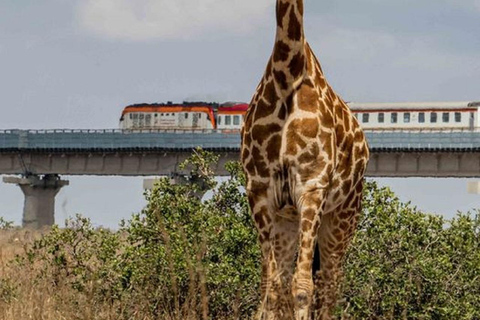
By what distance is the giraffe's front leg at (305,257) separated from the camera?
816 cm

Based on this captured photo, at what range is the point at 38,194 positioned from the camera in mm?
72625

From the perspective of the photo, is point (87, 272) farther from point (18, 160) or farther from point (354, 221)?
point (18, 160)

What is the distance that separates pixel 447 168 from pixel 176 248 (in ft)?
163

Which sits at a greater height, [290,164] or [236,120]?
[236,120]

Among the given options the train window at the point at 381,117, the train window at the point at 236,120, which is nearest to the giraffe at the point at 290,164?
the train window at the point at 381,117

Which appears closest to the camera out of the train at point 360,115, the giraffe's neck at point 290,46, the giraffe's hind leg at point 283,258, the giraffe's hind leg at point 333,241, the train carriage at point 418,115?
the giraffe's hind leg at point 283,258

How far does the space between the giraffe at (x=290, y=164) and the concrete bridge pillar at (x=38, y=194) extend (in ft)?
212

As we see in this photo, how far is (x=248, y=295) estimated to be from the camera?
13.2 metres

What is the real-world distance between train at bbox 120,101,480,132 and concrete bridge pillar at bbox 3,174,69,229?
9785mm

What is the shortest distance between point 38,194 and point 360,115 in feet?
85.6

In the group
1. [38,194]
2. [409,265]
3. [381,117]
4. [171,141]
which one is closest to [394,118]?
[381,117]

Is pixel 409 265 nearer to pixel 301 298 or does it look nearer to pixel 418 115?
pixel 301 298

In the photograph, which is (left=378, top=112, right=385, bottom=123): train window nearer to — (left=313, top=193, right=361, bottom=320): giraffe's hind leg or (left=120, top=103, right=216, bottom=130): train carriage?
(left=120, top=103, right=216, bottom=130): train carriage

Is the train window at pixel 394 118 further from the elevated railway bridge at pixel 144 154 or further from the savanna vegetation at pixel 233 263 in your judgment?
the savanna vegetation at pixel 233 263
